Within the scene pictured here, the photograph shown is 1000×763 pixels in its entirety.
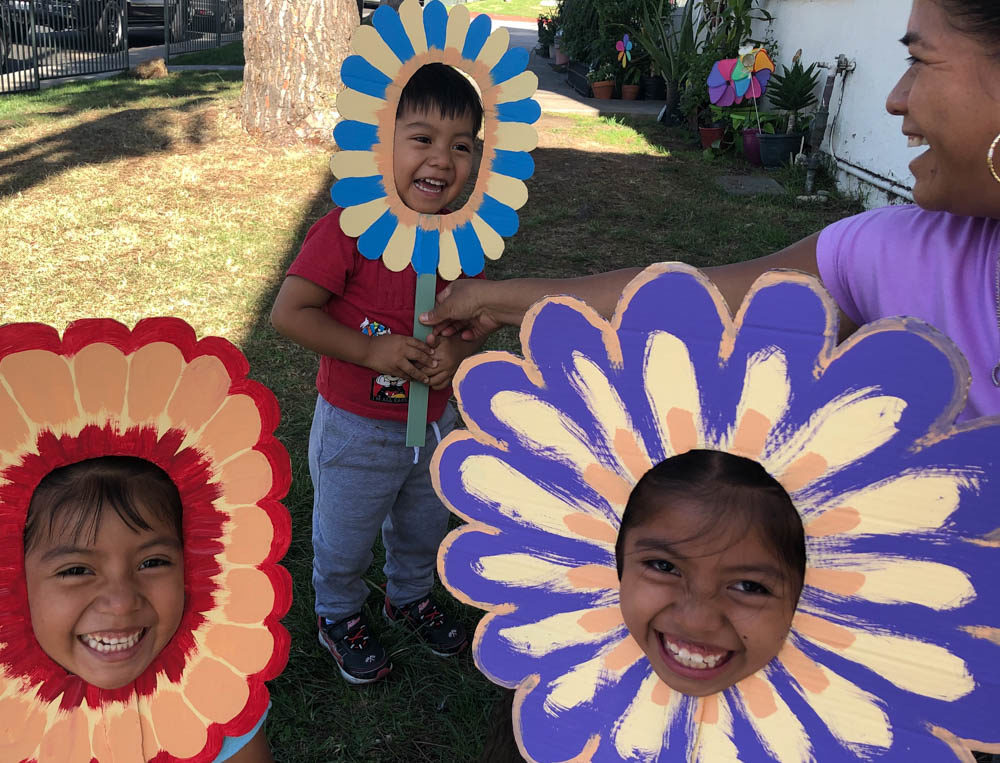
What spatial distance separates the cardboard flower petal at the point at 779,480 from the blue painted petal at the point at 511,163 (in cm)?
55

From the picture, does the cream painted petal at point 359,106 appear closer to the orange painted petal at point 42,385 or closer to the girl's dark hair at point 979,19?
the orange painted petal at point 42,385

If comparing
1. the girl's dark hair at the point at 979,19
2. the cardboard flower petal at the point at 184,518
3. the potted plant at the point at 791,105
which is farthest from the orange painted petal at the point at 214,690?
the potted plant at the point at 791,105

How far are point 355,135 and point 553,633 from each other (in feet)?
2.76

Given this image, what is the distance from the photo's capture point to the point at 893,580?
991mm

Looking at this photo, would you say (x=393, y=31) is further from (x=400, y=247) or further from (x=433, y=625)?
(x=433, y=625)

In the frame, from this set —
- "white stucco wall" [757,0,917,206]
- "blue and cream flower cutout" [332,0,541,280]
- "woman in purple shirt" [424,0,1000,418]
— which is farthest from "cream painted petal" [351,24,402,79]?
"white stucco wall" [757,0,917,206]

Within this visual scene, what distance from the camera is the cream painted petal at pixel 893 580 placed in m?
0.98

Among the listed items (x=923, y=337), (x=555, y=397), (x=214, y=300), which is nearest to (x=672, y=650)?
(x=555, y=397)

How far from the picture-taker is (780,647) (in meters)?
1.06

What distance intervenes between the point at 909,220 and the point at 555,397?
56cm

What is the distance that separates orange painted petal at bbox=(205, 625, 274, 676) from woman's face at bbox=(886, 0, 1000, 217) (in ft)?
3.27

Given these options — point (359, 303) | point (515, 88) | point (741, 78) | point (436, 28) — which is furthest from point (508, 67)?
point (741, 78)

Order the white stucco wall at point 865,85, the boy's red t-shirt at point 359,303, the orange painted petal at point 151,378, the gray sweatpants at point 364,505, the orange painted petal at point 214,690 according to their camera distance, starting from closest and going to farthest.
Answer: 1. the orange painted petal at point 151,378
2. the orange painted petal at point 214,690
3. the boy's red t-shirt at point 359,303
4. the gray sweatpants at point 364,505
5. the white stucco wall at point 865,85

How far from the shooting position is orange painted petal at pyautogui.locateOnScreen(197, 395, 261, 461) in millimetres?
1110
